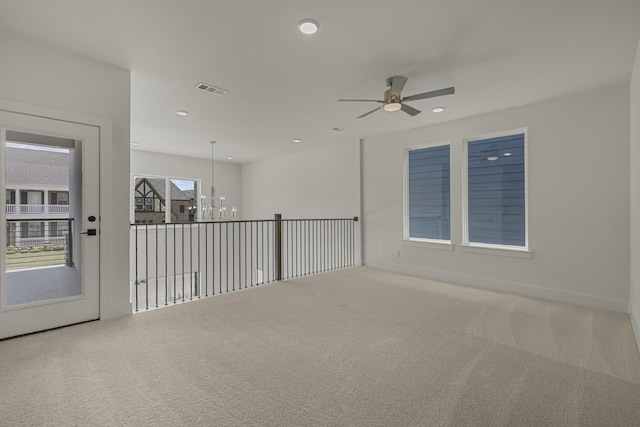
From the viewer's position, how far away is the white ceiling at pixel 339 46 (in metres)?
2.30

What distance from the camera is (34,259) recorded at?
2.89 m

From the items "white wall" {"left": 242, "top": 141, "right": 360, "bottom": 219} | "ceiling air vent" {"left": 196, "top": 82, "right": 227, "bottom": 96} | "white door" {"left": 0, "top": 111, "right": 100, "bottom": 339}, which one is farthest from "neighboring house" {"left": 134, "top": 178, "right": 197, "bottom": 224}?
"white door" {"left": 0, "top": 111, "right": 100, "bottom": 339}

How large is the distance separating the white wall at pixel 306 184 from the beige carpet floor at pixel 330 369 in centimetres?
350

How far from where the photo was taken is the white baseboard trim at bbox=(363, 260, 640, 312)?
369 centimetres

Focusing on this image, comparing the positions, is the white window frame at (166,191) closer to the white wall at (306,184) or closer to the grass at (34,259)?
the white wall at (306,184)

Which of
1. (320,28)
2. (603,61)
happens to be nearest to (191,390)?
(320,28)

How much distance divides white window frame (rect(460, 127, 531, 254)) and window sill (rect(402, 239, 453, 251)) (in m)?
0.24

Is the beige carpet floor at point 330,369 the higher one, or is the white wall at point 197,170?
the white wall at point 197,170

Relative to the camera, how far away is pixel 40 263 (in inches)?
115

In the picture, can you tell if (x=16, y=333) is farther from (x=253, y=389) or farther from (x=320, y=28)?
(x=320, y=28)

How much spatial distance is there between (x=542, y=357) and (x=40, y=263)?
459 cm

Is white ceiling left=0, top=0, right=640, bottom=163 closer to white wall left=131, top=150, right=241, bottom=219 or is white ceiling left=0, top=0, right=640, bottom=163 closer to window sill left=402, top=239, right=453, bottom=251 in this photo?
window sill left=402, top=239, right=453, bottom=251

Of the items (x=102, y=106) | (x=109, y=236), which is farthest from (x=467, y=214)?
(x=102, y=106)

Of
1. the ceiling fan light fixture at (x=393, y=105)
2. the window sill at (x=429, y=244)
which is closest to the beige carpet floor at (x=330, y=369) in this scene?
the window sill at (x=429, y=244)
